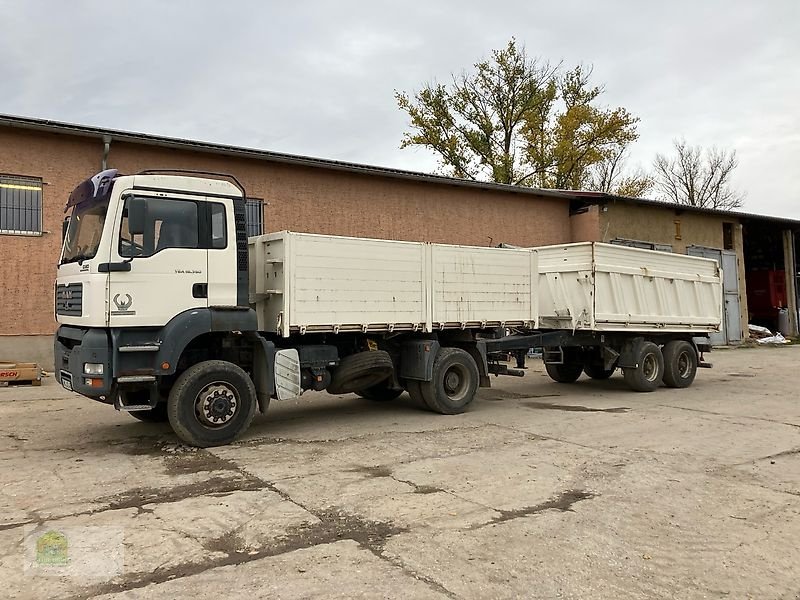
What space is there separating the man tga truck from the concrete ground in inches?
26.7

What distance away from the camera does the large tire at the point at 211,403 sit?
781 cm

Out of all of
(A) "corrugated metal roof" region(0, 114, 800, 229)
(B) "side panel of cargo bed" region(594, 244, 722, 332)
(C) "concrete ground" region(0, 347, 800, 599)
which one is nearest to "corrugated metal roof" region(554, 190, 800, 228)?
(A) "corrugated metal roof" region(0, 114, 800, 229)

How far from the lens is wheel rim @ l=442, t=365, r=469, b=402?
10656mm

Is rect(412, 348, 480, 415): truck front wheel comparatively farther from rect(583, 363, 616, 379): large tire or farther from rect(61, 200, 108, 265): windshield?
rect(61, 200, 108, 265): windshield

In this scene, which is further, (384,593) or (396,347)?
(396,347)

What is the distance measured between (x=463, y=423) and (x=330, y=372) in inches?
81.7

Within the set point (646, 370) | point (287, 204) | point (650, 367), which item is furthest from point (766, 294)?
point (287, 204)

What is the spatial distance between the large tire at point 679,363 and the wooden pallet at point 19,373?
12608 millimetres

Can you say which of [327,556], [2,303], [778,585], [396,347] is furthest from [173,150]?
[778,585]

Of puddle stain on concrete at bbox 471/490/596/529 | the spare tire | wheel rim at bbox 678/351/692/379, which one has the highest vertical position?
the spare tire

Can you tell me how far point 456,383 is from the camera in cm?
1078

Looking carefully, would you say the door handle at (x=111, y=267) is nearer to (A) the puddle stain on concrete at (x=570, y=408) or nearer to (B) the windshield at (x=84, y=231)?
(B) the windshield at (x=84, y=231)

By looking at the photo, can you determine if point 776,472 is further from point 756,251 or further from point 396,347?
point 756,251

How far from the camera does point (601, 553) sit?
4730 millimetres
